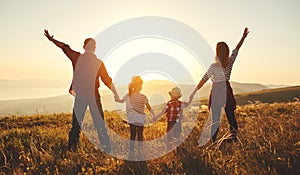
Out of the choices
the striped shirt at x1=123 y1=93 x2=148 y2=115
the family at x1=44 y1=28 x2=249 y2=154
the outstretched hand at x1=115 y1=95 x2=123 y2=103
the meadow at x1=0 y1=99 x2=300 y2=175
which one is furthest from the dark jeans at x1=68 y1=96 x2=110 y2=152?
the striped shirt at x1=123 y1=93 x2=148 y2=115

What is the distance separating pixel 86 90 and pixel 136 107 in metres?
1.36

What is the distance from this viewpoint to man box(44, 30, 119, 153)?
7.91m

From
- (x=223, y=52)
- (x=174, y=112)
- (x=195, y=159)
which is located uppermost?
(x=223, y=52)

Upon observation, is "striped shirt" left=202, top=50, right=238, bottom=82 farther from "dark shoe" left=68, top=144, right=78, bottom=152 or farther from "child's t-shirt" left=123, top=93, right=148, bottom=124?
"dark shoe" left=68, top=144, right=78, bottom=152

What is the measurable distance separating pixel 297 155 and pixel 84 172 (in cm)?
360

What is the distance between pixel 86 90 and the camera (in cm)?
796

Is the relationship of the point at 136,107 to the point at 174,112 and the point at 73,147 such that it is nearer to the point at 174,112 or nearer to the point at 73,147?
the point at 174,112

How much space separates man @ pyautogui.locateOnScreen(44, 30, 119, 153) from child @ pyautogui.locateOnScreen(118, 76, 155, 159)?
0.77 metres

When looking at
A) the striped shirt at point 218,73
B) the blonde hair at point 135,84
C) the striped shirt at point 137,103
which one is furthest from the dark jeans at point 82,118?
the striped shirt at point 218,73

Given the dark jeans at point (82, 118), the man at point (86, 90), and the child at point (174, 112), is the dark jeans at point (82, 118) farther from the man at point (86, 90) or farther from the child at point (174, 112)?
the child at point (174, 112)

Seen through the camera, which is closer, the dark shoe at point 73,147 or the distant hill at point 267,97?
the dark shoe at point 73,147

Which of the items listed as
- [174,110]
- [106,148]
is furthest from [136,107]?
[106,148]

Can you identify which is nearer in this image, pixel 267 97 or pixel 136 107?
pixel 136 107

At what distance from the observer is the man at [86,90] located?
7910 millimetres
